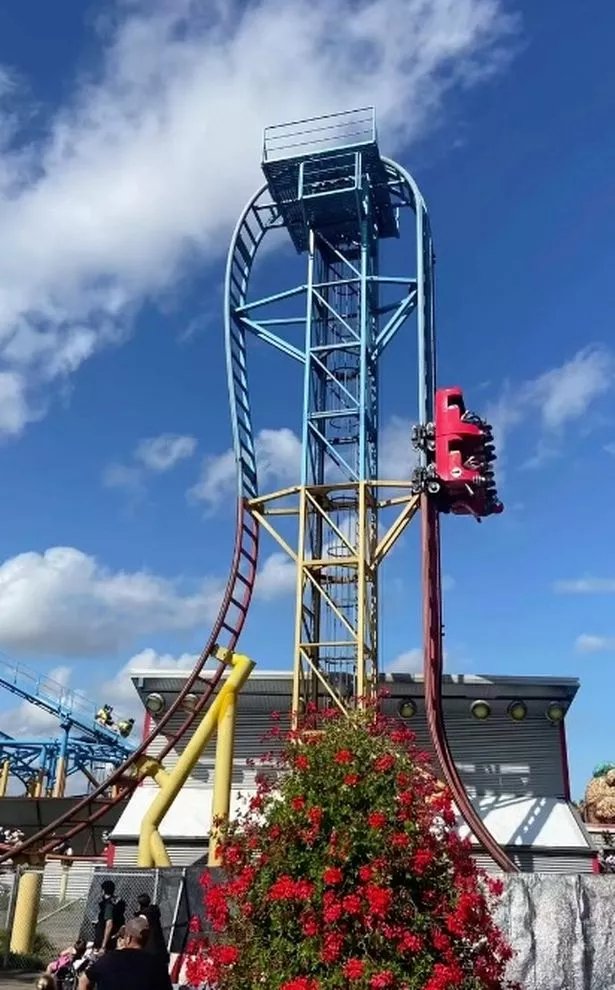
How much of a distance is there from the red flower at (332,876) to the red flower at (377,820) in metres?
0.48

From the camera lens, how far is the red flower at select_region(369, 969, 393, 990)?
22.7 ft

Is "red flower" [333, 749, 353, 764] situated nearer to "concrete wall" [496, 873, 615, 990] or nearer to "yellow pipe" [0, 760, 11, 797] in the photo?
"concrete wall" [496, 873, 615, 990]

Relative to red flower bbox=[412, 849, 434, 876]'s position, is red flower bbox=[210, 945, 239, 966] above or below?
below

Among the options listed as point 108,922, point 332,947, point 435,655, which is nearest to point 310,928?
point 332,947

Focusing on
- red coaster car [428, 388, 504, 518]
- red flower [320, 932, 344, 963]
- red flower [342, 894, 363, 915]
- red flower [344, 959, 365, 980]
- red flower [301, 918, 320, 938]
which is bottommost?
red flower [344, 959, 365, 980]

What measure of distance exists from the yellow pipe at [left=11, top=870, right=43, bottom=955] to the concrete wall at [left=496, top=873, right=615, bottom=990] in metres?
10.1

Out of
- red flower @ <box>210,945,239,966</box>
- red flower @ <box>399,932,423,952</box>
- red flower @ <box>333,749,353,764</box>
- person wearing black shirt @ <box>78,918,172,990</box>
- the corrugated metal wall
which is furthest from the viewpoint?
the corrugated metal wall

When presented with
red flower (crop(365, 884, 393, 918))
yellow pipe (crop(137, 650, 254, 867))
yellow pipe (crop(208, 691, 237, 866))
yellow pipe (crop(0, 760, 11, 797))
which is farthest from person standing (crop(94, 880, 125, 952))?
yellow pipe (crop(0, 760, 11, 797))

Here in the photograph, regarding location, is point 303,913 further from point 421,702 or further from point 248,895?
point 421,702

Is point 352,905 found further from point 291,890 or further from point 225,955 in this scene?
point 225,955

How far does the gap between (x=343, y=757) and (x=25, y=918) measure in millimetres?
13451

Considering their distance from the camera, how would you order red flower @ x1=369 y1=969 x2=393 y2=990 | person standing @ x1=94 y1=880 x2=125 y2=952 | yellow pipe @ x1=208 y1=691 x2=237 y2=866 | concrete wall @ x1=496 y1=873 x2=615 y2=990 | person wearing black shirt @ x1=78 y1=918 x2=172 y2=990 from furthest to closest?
yellow pipe @ x1=208 y1=691 x2=237 y2=866 → concrete wall @ x1=496 y1=873 x2=615 y2=990 → person standing @ x1=94 y1=880 x2=125 y2=952 → red flower @ x1=369 y1=969 x2=393 y2=990 → person wearing black shirt @ x1=78 y1=918 x2=172 y2=990

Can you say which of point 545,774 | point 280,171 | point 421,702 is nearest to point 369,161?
point 280,171

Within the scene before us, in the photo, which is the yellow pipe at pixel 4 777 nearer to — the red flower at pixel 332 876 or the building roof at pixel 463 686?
the building roof at pixel 463 686
